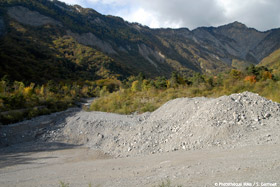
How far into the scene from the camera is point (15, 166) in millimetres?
6590

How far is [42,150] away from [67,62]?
60.0m

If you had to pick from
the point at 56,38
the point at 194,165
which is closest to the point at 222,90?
the point at 194,165

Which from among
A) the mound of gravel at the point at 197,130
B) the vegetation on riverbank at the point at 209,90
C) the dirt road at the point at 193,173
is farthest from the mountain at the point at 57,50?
the dirt road at the point at 193,173

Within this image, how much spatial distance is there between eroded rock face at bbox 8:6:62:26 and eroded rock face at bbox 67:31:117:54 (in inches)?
548

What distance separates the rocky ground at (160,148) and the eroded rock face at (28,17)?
94716mm

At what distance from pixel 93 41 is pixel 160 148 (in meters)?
100

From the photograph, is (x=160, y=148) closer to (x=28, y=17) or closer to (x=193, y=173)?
(x=193, y=173)

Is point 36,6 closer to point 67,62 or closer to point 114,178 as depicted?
point 67,62

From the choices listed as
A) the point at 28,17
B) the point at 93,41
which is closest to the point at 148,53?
the point at 93,41

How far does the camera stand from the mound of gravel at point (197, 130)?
570 cm

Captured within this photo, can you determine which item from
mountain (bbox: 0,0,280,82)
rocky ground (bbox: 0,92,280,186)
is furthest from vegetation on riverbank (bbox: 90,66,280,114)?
mountain (bbox: 0,0,280,82)

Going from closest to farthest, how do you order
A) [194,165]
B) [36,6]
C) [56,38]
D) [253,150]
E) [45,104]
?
[194,165], [253,150], [45,104], [56,38], [36,6]

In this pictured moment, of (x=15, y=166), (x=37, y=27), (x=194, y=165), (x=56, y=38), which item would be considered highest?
(x=37, y=27)

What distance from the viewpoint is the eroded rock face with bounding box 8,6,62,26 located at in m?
84.2
